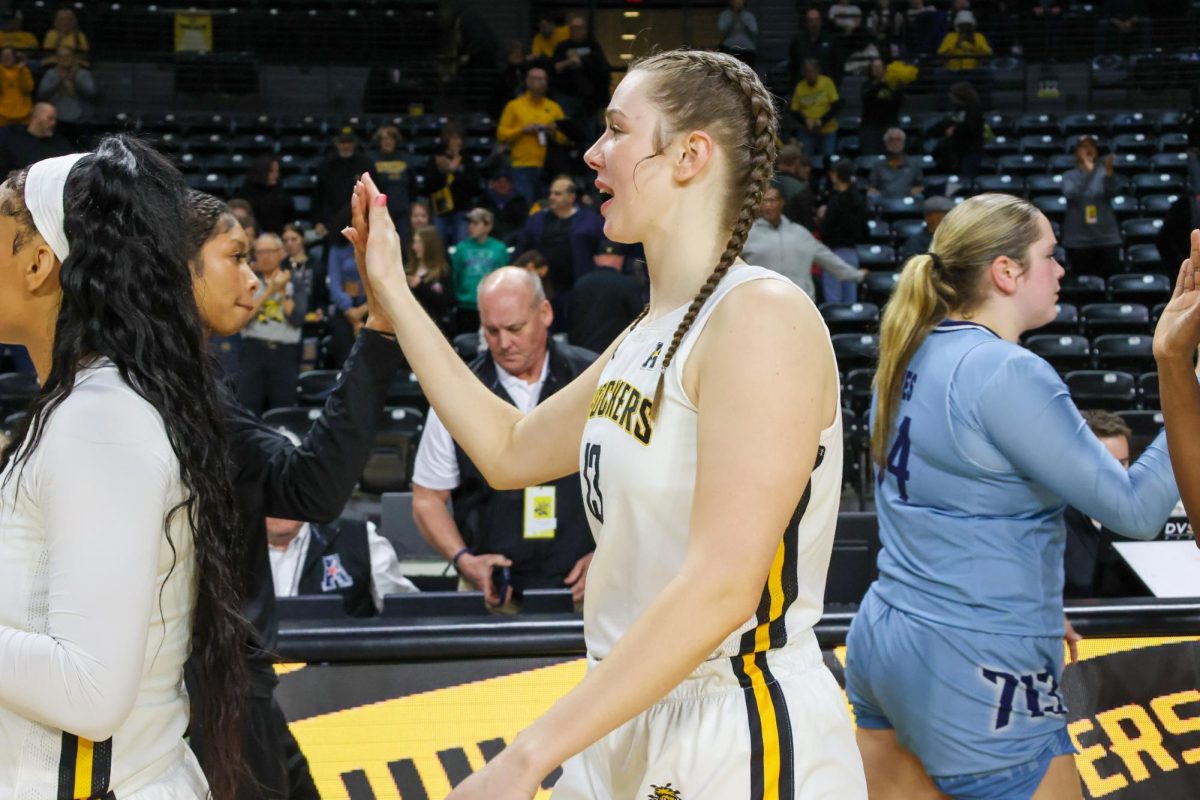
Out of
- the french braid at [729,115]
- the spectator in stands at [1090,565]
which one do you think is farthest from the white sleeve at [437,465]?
the french braid at [729,115]

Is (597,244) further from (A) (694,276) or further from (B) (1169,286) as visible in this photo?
(A) (694,276)

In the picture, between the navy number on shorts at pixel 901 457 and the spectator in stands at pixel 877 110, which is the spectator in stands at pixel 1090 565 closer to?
the navy number on shorts at pixel 901 457

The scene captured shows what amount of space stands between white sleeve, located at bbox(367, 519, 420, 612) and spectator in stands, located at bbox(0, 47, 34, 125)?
399 inches

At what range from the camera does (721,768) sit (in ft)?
5.47

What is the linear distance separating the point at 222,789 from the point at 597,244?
8214mm

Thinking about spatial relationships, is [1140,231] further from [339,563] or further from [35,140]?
[339,563]

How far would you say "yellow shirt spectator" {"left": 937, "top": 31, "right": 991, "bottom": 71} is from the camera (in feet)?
53.4

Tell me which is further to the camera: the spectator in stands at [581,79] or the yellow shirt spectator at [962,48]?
the yellow shirt spectator at [962,48]

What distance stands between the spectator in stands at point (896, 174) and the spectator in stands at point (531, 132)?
326 cm

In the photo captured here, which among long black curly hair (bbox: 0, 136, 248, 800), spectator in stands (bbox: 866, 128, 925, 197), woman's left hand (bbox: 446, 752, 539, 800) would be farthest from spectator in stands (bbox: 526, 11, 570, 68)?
woman's left hand (bbox: 446, 752, 539, 800)

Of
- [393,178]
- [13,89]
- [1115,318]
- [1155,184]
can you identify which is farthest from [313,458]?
[1155,184]

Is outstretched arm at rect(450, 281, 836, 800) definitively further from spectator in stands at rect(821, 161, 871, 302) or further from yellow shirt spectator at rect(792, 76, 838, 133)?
yellow shirt spectator at rect(792, 76, 838, 133)

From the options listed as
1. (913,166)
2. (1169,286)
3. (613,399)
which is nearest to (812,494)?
(613,399)

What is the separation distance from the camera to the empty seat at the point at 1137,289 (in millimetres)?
11078
